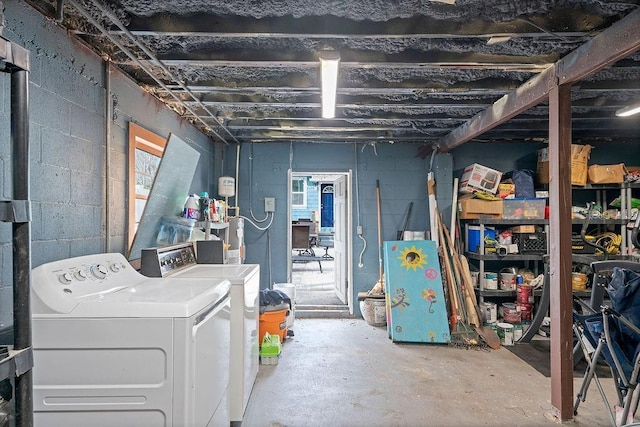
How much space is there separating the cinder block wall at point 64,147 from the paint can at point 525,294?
4.22 m

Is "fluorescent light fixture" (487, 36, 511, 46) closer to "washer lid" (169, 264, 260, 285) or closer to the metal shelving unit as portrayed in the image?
"washer lid" (169, 264, 260, 285)

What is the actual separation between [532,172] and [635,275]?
8.70 ft

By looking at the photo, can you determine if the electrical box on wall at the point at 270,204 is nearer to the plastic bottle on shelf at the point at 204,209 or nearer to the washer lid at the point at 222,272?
the plastic bottle on shelf at the point at 204,209

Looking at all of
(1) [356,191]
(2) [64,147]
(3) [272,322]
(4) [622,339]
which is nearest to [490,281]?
(1) [356,191]

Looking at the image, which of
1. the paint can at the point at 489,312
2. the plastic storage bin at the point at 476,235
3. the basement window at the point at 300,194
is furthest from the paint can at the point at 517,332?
the basement window at the point at 300,194

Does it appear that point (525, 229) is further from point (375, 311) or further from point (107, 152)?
point (107, 152)

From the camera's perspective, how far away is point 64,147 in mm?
1915

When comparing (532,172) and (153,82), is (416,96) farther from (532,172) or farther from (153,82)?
(532,172)

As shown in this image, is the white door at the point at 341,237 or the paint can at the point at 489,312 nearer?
the paint can at the point at 489,312

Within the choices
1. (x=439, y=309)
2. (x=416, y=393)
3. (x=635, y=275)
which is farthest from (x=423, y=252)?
(x=635, y=275)

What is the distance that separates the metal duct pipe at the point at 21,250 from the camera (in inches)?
41.1

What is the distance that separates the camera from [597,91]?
2.96 metres

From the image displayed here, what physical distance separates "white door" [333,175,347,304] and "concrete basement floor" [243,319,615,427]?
137 centimetres

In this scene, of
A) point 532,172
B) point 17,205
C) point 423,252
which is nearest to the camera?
point 17,205
